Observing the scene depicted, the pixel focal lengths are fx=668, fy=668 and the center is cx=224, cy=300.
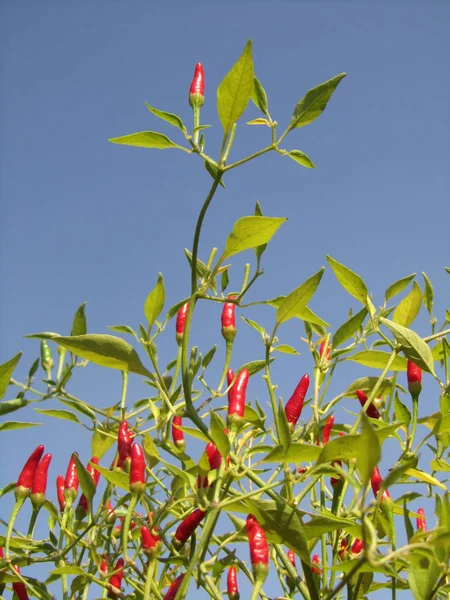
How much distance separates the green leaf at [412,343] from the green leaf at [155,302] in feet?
1.77

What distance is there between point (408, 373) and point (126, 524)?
84 cm

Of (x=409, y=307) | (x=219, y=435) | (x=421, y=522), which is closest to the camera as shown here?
(x=219, y=435)

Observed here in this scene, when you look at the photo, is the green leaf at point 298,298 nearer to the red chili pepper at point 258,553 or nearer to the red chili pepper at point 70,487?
the red chili pepper at point 258,553

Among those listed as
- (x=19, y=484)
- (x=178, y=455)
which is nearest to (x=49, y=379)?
(x=19, y=484)

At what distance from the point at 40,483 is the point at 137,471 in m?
0.48

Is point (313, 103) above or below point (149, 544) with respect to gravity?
above

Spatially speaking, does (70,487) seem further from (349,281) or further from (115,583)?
(349,281)

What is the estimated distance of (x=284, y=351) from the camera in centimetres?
201

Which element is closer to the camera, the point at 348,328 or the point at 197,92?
the point at 197,92

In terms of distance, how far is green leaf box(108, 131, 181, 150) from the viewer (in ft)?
4.75

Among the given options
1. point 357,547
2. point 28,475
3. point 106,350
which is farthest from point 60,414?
point 357,547

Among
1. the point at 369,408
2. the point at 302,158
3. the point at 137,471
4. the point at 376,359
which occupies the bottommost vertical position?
the point at 137,471

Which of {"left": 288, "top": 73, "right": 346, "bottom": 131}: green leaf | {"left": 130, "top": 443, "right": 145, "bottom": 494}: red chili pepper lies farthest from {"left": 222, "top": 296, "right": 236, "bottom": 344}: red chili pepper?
{"left": 288, "top": 73, "right": 346, "bottom": 131}: green leaf

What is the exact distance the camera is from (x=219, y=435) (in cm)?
122
